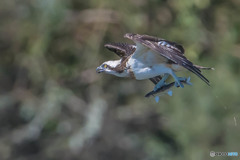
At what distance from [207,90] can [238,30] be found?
5.08 ft

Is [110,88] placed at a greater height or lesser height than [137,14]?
lesser

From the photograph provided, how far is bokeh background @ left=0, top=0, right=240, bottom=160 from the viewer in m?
12.4

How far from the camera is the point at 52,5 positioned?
1344 centimetres

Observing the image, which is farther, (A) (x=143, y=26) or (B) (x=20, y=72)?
(B) (x=20, y=72)

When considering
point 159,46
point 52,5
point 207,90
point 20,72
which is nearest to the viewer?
point 159,46

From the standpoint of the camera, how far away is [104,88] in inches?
571

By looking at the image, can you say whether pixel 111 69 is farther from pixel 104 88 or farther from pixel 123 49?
pixel 104 88

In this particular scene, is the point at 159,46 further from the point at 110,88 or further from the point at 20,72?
the point at 20,72

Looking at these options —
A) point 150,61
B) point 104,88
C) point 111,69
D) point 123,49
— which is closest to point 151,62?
point 150,61

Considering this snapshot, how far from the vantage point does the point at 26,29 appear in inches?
563

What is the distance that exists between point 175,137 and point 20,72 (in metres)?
4.50

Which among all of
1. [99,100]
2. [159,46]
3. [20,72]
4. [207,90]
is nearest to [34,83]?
[20,72]

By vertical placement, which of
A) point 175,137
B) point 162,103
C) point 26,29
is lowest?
point 175,137

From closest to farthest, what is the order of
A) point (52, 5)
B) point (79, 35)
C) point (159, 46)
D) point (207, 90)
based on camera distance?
point (159, 46)
point (207, 90)
point (52, 5)
point (79, 35)
